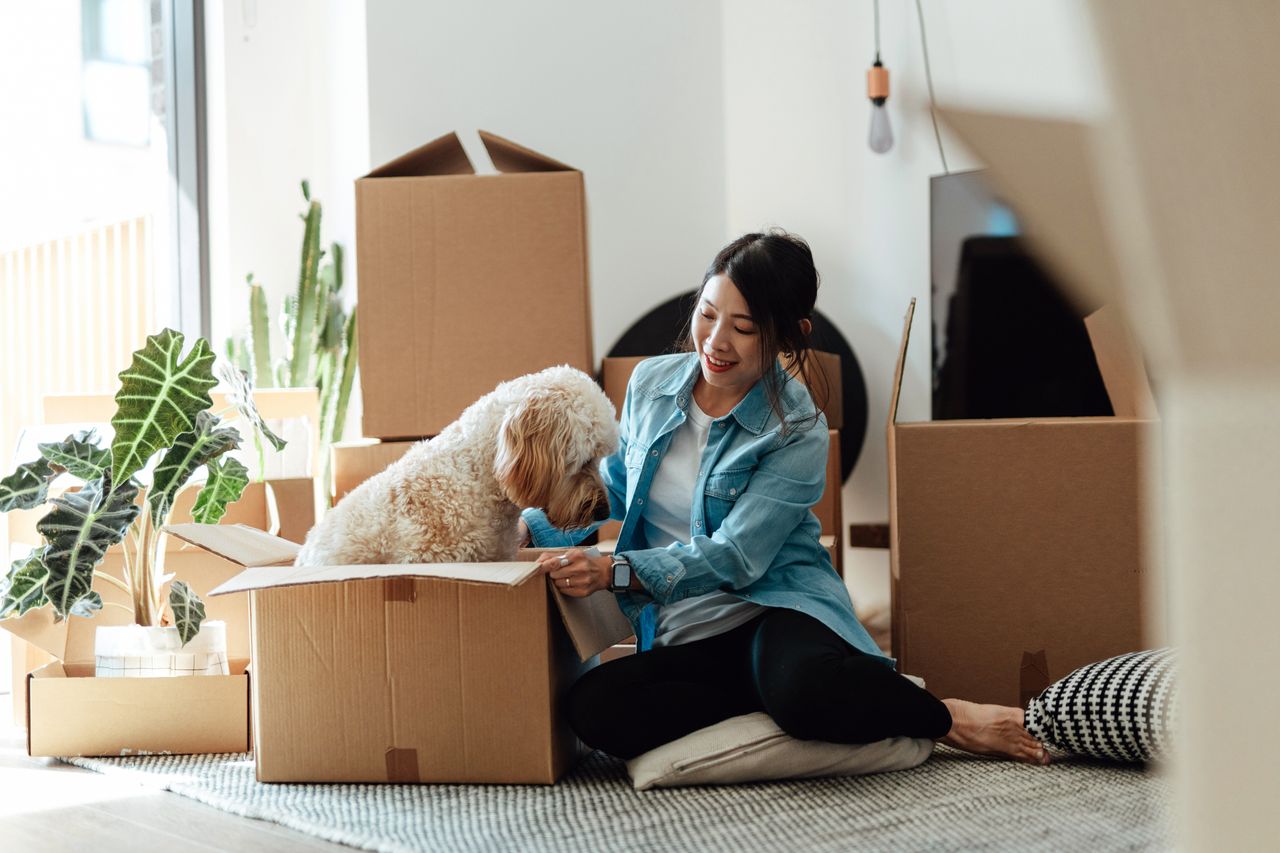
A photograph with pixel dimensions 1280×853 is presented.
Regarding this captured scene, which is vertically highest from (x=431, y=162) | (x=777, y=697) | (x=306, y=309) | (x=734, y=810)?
(x=431, y=162)

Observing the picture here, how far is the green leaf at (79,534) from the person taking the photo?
1693mm

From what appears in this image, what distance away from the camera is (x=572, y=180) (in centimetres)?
214

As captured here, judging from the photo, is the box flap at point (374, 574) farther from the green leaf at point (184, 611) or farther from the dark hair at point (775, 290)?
the dark hair at point (775, 290)

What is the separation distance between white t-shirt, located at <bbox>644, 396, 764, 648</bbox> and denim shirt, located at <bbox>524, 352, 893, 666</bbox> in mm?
18

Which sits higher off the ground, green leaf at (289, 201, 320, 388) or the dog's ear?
green leaf at (289, 201, 320, 388)

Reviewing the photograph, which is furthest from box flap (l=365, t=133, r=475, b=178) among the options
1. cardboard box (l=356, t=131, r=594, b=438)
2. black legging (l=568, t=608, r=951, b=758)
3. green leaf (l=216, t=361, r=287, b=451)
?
black legging (l=568, t=608, r=951, b=758)

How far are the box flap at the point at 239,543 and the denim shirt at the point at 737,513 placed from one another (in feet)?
1.27

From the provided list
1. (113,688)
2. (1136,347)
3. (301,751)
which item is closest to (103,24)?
(113,688)

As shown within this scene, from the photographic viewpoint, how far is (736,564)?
62.9 inches

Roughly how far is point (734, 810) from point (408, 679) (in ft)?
1.53

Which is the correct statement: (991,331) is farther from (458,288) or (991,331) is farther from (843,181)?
(458,288)

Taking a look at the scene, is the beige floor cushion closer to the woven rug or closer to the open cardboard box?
the woven rug

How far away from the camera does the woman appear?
1556 mm

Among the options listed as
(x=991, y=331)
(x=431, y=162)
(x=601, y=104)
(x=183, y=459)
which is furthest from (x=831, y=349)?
(x=183, y=459)
